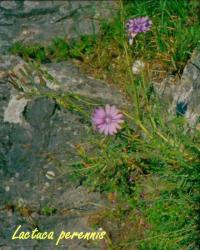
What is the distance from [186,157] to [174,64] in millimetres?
853

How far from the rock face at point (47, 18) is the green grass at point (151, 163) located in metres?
0.52

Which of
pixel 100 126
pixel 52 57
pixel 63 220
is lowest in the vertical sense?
pixel 63 220

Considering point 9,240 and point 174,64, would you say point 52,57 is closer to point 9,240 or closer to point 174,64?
point 174,64

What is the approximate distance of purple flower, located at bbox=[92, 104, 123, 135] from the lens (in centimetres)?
218

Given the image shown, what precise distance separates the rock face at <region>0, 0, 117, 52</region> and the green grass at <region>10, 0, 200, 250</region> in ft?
1.70

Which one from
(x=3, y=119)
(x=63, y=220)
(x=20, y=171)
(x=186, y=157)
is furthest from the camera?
(x=3, y=119)

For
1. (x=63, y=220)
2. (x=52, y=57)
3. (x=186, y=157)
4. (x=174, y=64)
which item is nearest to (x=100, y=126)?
(x=186, y=157)

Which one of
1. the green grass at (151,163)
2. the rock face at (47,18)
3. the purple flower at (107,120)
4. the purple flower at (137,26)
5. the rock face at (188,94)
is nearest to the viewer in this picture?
the purple flower at (107,120)

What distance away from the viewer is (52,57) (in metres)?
3.36

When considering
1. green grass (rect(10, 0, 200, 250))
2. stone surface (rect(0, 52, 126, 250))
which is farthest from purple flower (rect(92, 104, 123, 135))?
stone surface (rect(0, 52, 126, 250))

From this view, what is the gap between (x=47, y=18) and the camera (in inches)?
145

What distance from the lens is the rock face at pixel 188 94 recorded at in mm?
2607

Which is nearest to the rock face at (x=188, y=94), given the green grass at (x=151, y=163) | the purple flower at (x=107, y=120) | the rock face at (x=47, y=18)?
the green grass at (x=151, y=163)

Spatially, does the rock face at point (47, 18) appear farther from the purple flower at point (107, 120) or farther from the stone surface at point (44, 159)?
the purple flower at point (107, 120)
